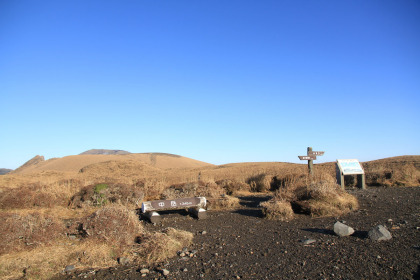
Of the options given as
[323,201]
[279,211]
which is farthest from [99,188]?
[323,201]

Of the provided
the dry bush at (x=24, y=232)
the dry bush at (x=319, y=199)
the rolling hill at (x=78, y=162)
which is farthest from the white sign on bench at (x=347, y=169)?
the rolling hill at (x=78, y=162)

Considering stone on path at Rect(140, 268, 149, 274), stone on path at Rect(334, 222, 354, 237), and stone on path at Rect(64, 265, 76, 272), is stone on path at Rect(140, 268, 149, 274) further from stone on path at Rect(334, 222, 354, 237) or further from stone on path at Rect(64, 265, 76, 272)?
stone on path at Rect(334, 222, 354, 237)

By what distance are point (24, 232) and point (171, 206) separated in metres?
4.45

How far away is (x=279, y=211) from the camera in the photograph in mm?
8789

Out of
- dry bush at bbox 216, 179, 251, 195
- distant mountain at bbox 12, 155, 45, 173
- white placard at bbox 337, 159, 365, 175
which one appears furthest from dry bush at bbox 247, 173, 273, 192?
distant mountain at bbox 12, 155, 45, 173

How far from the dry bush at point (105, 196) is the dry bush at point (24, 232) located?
5.08 metres

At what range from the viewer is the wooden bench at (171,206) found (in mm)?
9297

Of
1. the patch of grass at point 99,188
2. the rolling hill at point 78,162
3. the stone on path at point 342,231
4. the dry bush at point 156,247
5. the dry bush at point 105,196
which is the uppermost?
the rolling hill at point 78,162

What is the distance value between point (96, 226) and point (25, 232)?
4.26ft

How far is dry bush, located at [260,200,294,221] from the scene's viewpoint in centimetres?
866

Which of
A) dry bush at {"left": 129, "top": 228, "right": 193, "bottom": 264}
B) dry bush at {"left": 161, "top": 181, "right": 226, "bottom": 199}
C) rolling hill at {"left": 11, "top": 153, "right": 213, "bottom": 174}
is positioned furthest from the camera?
rolling hill at {"left": 11, "top": 153, "right": 213, "bottom": 174}

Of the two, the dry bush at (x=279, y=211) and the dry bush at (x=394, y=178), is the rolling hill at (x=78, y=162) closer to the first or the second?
the dry bush at (x=394, y=178)

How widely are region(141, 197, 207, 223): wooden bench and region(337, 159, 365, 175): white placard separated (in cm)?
695

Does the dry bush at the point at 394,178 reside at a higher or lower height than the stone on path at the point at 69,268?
higher
